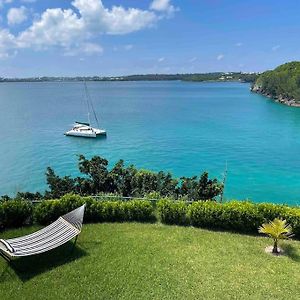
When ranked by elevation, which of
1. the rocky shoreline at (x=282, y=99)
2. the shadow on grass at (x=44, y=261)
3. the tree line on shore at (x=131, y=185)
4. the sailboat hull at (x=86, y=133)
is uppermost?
the shadow on grass at (x=44, y=261)

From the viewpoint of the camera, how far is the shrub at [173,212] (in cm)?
1406

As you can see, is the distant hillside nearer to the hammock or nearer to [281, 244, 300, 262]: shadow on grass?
[281, 244, 300, 262]: shadow on grass

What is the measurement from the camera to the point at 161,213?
1423 centimetres

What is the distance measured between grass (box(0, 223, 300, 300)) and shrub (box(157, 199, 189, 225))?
3.08ft

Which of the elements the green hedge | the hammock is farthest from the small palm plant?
the hammock

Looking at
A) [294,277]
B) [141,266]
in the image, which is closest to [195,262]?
[141,266]

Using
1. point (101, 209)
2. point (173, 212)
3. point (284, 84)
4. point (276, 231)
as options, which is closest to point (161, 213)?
point (173, 212)

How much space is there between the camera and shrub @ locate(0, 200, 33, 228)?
13305 millimetres

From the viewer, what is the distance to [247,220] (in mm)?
13453

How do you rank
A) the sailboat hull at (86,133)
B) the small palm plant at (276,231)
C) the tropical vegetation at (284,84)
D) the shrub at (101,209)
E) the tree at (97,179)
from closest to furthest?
the small palm plant at (276,231) → the shrub at (101,209) → the tree at (97,179) → the sailboat hull at (86,133) → the tropical vegetation at (284,84)

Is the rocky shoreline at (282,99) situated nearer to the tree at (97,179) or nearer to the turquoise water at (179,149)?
the turquoise water at (179,149)

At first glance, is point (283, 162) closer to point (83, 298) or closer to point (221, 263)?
point (221, 263)

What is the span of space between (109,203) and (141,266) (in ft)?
12.8

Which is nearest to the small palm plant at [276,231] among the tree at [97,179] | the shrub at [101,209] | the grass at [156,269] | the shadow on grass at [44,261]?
the grass at [156,269]
